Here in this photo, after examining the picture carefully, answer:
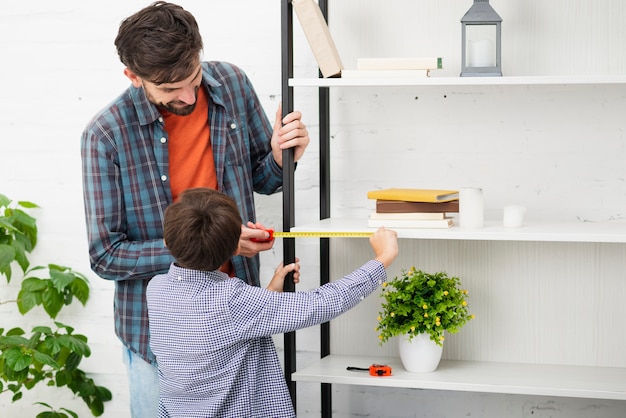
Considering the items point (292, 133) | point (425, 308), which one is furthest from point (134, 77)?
point (425, 308)

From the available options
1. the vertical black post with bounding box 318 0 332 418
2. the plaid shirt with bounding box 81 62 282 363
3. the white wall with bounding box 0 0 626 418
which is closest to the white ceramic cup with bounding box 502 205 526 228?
the white wall with bounding box 0 0 626 418

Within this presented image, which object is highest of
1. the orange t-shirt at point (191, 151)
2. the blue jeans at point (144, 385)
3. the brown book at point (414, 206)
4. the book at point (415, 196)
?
the orange t-shirt at point (191, 151)

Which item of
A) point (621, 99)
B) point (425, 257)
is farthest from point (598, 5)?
point (425, 257)

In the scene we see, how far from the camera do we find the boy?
189 cm

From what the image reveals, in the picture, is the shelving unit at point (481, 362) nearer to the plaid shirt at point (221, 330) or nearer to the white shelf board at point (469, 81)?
the white shelf board at point (469, 81)

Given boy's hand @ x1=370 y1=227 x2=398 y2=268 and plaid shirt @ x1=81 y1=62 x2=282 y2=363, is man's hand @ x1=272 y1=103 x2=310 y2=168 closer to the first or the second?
plaid shirt @ x1=81 y1=62 x2=282 y2=363

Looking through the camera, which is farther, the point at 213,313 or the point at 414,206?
the point at 414,206

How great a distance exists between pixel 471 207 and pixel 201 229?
0.72 m

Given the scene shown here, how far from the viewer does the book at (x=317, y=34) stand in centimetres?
220

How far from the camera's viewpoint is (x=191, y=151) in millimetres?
2289

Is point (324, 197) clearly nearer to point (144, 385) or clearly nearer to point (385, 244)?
point (385, 244)

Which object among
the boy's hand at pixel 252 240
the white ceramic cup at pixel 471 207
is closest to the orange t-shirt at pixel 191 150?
the boy's hand at pixel 252 240

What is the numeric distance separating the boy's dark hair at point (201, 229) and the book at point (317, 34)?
52 cm

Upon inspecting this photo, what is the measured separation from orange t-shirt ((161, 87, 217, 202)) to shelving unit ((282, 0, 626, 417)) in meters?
0.22
